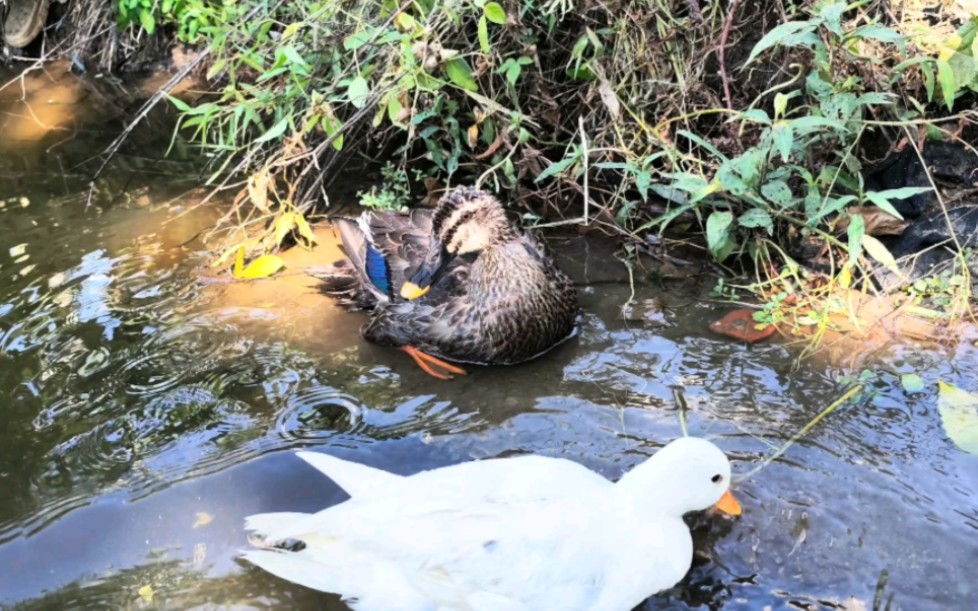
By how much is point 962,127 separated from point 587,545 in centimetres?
263

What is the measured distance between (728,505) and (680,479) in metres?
0.26

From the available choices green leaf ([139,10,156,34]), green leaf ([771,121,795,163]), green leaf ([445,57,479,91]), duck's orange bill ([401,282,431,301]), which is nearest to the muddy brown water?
duck's orange bill ([401,282,431,301])

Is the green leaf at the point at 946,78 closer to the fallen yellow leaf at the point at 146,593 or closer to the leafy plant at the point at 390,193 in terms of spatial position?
the leafy plant at the point at 390,193

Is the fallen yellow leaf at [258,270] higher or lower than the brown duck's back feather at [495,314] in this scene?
higher

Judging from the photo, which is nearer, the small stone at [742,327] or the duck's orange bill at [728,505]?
the duck's orange bill at [728,505]

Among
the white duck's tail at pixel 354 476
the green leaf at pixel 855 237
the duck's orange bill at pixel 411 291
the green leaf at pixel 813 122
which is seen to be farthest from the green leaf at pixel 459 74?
the white duck's tail at pixel 354 476

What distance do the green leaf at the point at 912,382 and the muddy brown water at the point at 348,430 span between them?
→ 4cm

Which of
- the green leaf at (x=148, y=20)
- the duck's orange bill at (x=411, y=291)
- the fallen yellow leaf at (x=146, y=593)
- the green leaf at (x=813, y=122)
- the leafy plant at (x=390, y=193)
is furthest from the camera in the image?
the green leaf at (x=148, y=20)

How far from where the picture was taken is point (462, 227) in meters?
3.72

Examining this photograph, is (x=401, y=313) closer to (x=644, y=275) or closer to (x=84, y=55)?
(x=644, y=275)

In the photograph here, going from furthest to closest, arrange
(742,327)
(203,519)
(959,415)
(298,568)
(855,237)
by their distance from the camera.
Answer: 1. (742,327)
2. (855,237)
3. (959,415)
4. (203,519)
5. (298,568)

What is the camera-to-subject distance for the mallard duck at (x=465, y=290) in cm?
357

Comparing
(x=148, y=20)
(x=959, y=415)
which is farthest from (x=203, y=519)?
(x=148, y=20)

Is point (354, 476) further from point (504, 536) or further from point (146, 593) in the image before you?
point (146, 593)
